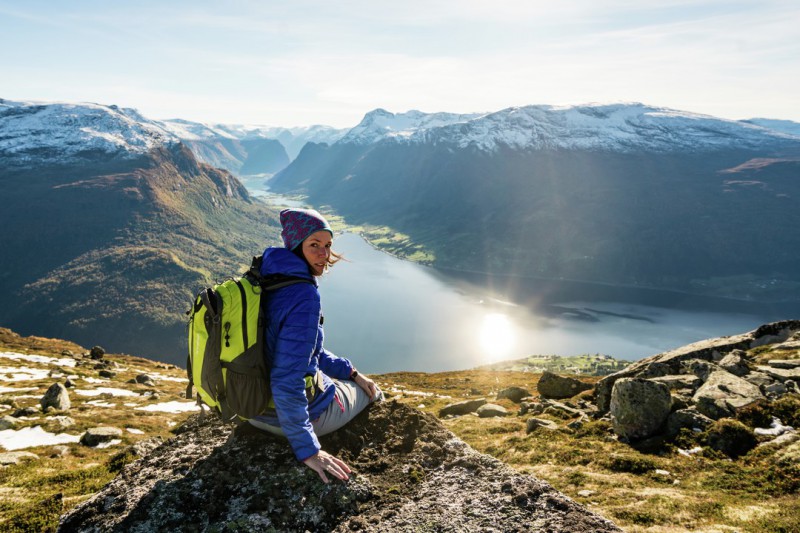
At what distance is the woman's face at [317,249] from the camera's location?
6.24 meters

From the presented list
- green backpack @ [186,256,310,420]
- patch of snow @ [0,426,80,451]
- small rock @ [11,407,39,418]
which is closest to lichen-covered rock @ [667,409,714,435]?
green backpack @ [186,256,310,420]

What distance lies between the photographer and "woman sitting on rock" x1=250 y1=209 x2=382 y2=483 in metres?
5.61

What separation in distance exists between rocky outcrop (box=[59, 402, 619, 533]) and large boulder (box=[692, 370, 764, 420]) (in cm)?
1118

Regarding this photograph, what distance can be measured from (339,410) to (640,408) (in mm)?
11208

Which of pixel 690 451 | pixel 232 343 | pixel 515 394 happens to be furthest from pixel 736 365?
pixel 232 343

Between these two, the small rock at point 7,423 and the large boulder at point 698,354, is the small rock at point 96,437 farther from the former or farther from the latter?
the large boulder at point 698,354

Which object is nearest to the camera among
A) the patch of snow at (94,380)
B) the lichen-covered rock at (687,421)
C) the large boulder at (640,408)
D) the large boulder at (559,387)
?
the lichen-covered rock at (687,421)

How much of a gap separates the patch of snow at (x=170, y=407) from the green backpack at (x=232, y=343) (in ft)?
91.9

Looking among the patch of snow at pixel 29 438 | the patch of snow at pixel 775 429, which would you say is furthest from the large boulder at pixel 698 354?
the patch of snow at pixel 29 438

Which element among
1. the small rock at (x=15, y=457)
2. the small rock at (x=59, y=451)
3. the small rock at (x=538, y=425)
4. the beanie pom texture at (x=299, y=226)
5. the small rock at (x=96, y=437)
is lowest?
the small rock at (x=96, y=437)

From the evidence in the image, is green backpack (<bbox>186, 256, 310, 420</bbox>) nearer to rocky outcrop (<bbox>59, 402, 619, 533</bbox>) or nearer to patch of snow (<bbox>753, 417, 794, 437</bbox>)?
rocky outcrop (<bbox>59, 402, 619, 533</bbox>)

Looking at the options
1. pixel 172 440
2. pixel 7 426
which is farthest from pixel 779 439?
pixel 7 426

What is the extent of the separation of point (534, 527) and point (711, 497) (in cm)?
617

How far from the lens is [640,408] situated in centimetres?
1324
